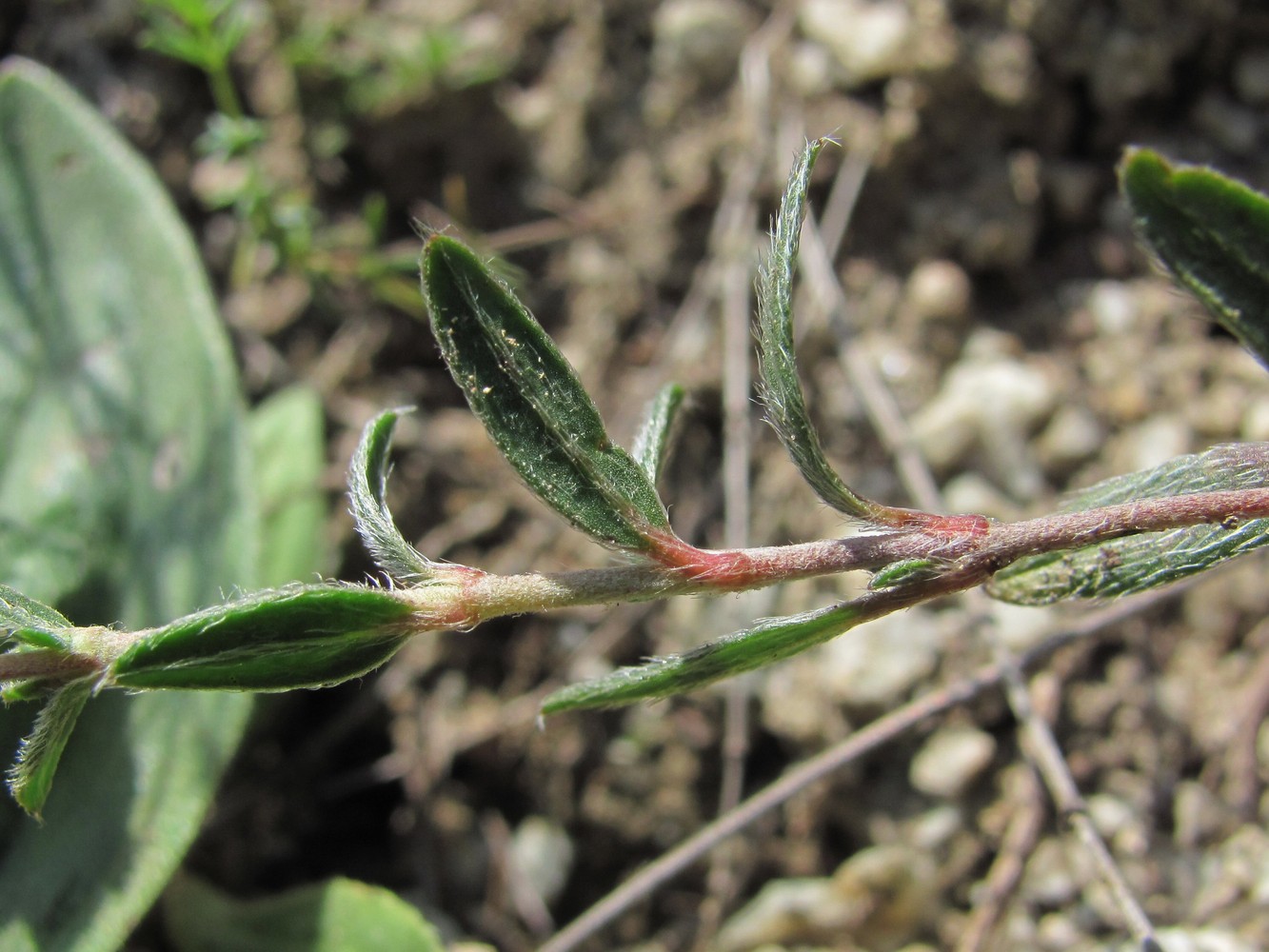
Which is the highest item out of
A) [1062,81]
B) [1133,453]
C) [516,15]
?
[516,15]

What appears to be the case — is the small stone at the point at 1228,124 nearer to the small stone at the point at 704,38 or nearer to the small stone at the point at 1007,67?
the small stone at the point at 1007,67

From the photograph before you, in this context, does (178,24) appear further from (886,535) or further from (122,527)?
(886,535)

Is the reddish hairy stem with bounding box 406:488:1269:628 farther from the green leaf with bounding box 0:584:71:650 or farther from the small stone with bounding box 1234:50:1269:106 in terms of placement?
the small stone with bounding box 1234:50:1269:106

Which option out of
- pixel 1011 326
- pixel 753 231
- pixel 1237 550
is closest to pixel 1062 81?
pixel 1011 326

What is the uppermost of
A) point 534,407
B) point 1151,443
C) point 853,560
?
point 534,407

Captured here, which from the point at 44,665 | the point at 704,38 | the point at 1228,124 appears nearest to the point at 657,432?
the point at 44,665

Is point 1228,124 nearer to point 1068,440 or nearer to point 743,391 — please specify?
point 1068,440
